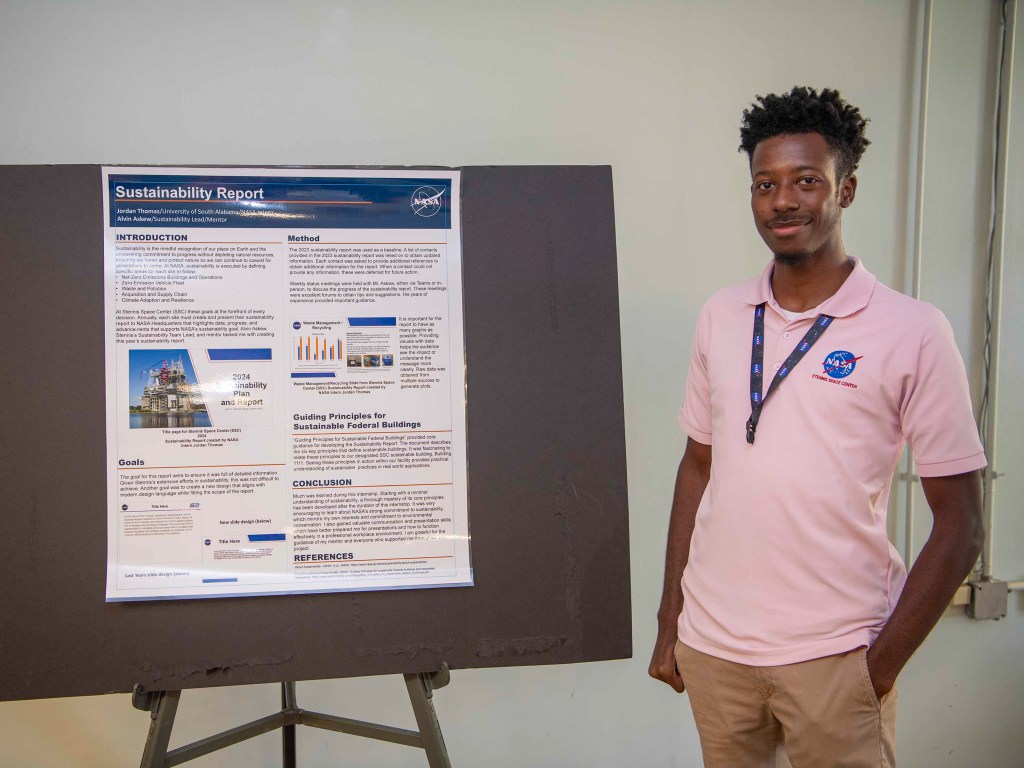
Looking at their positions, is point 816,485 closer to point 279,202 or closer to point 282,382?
point 282,382

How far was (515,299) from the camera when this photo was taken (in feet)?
5.54

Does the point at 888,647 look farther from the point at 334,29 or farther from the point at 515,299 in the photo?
the point at 334,29

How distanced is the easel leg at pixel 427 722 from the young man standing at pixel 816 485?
1.79ft

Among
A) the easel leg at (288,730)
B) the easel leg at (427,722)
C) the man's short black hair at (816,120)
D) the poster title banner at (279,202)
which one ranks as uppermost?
the man's short black hair at (816,120)

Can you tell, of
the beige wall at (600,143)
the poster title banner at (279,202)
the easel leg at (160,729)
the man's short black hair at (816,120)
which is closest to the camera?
the man's short black hair at (816,120)

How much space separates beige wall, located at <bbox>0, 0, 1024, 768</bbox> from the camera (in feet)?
7.11

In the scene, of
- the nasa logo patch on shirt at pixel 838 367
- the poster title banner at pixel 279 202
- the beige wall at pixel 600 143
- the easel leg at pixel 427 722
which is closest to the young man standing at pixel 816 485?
the nasa logo patch on shirt at pixel 838 367

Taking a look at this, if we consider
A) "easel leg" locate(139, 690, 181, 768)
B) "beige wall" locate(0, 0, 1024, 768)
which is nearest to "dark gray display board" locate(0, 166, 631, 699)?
"easel leg" locate(139, 690, 181, 768)

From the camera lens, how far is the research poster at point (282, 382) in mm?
1595

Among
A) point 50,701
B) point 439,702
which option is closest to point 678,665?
point 439,702

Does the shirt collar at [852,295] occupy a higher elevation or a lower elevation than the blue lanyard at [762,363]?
higher

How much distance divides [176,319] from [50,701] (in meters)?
1.36

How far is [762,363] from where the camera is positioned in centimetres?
136

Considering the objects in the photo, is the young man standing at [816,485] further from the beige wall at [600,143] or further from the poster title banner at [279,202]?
the beige wall at [600,143]
